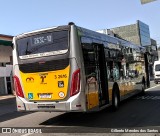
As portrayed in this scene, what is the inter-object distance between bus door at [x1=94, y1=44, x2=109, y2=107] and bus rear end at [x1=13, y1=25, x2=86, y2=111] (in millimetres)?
1962

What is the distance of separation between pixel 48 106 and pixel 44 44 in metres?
2.08

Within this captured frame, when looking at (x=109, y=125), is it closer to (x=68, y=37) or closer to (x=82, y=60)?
(x=82, y=60)

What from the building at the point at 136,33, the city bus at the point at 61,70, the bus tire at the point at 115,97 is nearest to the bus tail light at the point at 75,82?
the city bus at the point at 61,70

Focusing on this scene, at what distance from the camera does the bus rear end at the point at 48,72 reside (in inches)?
433

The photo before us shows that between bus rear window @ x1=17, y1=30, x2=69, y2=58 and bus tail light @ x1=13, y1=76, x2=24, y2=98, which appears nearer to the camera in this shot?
bus rear window @ x1=17, y1=30, x2=69, y2=58

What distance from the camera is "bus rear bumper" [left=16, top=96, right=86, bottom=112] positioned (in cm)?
1088

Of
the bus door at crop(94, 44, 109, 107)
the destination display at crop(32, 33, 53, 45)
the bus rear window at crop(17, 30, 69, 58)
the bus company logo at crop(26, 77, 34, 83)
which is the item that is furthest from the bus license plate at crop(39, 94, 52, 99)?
the bus door at crop(94, 44, 109, 107)

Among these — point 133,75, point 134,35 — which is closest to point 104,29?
point 134,35

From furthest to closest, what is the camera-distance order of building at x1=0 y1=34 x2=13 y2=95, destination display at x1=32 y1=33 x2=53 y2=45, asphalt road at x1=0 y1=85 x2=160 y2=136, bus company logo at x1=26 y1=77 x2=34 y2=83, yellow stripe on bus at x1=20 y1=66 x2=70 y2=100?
building at x1=0 y1=34 x2=13 y2=95 < bus company logo at x1=26 y1=77 x2=34 y2=83 < destination display at x1=32 y1=33 x2=53 y2=45 < yellow stripe on bus at x1=20 y1=66 x2=70 y2=100 < asphalt road at x1=0 y1=85 x2=160 y2=136

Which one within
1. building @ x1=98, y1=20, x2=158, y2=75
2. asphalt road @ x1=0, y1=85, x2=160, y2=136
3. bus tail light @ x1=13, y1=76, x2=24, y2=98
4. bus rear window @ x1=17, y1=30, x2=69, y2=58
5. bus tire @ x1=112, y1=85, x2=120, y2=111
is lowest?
asphalt road @ x1=0, y1=85, x2=160, y2=136

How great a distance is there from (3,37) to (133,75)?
1392cm

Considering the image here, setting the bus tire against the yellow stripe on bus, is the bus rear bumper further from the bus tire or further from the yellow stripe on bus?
the bus tire

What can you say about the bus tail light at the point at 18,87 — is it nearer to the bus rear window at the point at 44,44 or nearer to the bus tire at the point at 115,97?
the bus rear window at the point at 44,44

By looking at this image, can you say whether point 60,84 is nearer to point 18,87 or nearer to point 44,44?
point 44,44
